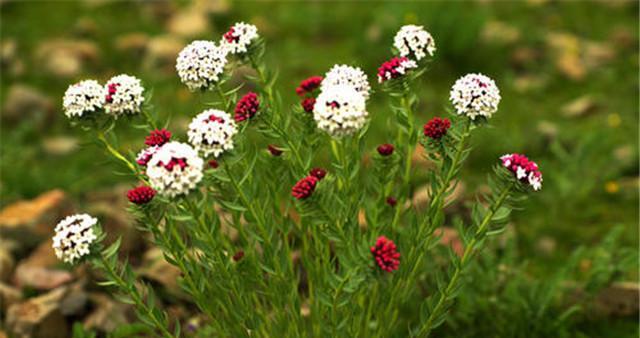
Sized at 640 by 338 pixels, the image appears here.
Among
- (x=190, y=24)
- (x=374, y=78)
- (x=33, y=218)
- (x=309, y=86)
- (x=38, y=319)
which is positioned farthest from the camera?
(x=190, y=24)

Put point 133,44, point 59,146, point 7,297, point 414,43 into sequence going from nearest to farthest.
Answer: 1. point 414,43
2. point 7,297
3. point 59,146
4. point 133,44

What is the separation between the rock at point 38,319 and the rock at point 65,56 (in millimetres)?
3830

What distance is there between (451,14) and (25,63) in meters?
4.45

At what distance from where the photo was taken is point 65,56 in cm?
743

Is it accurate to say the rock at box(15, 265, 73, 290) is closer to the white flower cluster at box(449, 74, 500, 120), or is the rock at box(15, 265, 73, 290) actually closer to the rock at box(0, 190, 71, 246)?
the rock at box(0, 190, 71, 246)

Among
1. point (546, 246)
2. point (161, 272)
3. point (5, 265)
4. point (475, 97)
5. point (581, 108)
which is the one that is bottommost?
point (5, 265)

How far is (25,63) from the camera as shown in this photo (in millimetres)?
7559

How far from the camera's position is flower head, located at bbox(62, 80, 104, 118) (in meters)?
2.64

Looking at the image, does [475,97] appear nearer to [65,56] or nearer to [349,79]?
[349,79]

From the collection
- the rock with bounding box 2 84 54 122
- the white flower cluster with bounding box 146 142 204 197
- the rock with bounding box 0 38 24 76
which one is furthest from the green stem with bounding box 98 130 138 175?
the rock with bounding box 0 38 24 76

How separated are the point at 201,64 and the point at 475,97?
972 millimetres

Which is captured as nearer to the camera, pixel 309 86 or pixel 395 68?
pixel 395 68

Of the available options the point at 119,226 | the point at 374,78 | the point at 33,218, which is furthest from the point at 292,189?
the point at 374,78

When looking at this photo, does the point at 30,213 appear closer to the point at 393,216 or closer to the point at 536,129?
the point at 393,216
